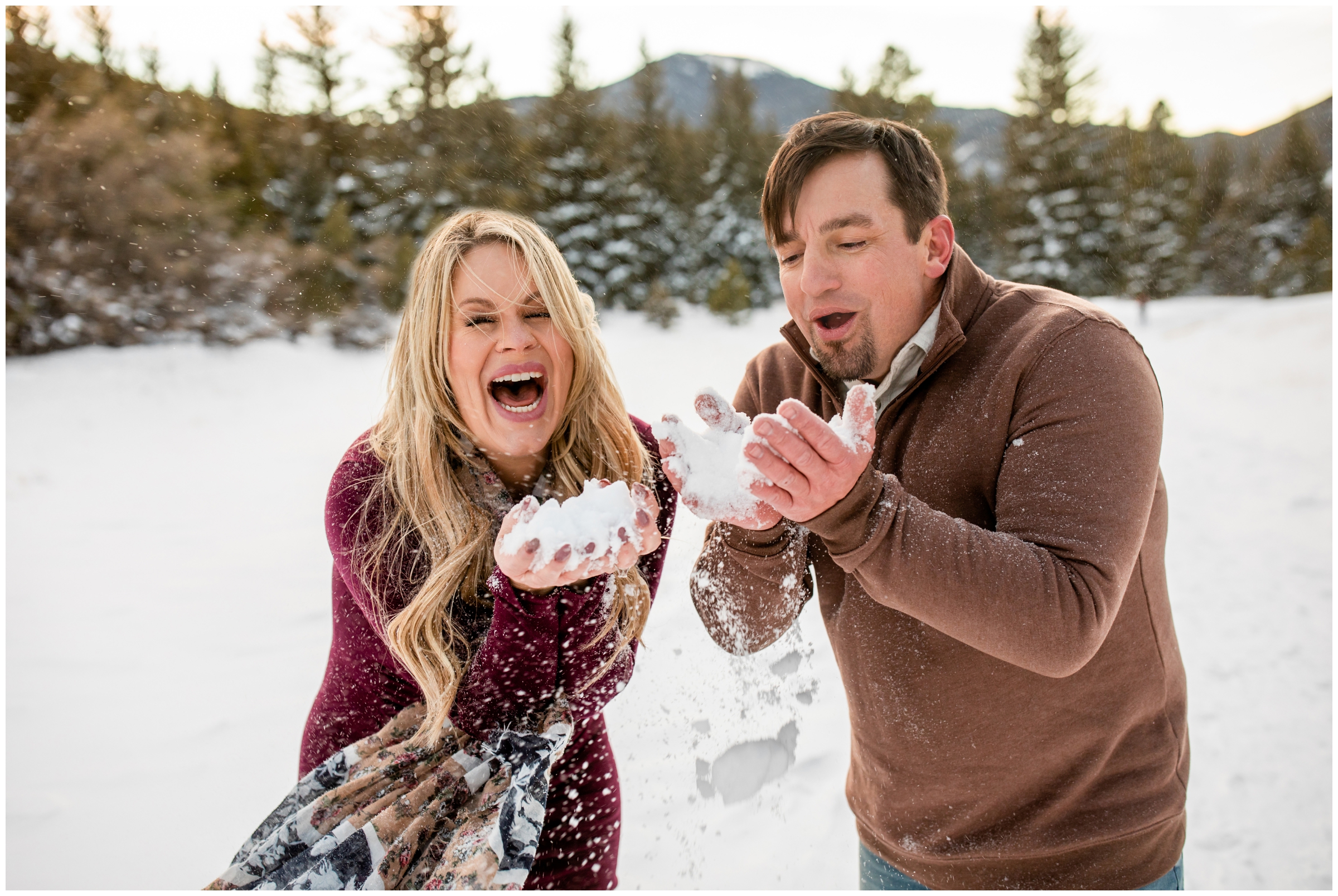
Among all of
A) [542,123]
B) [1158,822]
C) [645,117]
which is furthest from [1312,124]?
[1158,822]

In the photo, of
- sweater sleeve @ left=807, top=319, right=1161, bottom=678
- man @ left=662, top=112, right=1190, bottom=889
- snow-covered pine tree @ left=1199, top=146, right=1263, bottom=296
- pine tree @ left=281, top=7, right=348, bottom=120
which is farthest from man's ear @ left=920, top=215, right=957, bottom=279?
snow-covered pine tree @ left=1199, top=146, right=1263, bottom=296

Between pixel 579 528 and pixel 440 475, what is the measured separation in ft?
1.86

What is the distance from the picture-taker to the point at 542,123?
452 centimetres

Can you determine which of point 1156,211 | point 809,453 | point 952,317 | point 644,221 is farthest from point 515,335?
point 1156,211

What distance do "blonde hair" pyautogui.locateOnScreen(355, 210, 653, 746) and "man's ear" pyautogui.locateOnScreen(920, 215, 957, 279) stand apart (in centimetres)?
85

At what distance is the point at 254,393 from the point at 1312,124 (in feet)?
81.0

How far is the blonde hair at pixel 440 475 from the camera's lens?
164 cm

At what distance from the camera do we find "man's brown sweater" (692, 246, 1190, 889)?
3.92ft

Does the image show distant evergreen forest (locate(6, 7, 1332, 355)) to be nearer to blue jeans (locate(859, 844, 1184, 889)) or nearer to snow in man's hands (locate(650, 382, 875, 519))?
snow in man's hands (locate(650, 382, 875, 519))

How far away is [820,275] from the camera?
1606 millimetres

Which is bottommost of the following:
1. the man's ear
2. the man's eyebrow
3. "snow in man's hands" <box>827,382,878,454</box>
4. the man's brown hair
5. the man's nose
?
"snow in man's hands" <box>827,382,878,454</box>

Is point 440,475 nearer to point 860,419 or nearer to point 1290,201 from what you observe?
point 860,419

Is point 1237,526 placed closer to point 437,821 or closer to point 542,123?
point 542,123

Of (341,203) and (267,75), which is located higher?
(267,75)
